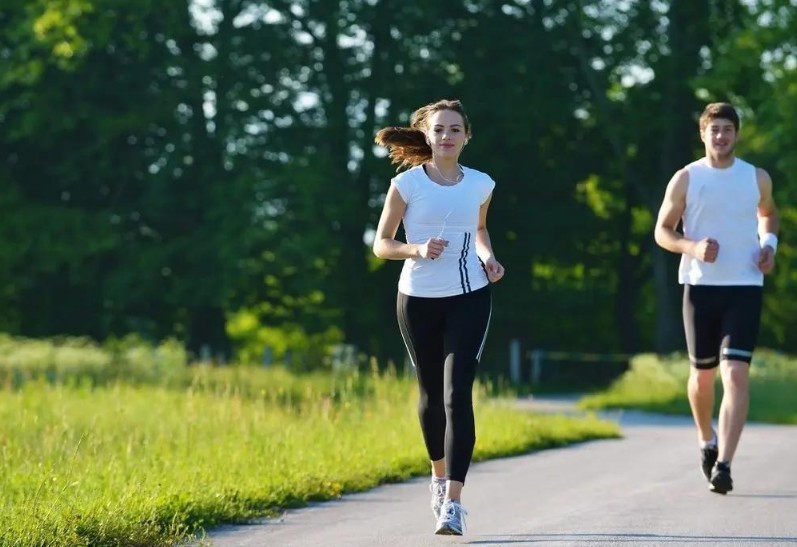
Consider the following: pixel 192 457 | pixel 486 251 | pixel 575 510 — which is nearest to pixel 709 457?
pixel 575 510

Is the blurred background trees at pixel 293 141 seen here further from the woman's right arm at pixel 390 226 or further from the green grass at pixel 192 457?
the woman's right arm at pixel 390 226

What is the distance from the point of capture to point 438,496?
8.66 meters

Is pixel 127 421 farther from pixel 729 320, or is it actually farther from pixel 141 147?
pixel 141 147

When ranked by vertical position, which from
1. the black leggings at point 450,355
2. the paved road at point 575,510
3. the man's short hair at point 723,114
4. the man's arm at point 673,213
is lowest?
the paved road at point 575,510

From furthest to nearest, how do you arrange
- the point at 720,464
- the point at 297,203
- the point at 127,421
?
the point at 297,203 < the point at 127,421 < the point at 720,464

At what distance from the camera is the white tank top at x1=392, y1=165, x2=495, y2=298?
27.8 feet

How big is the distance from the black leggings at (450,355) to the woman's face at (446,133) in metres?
0.68

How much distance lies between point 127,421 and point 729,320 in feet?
21.1

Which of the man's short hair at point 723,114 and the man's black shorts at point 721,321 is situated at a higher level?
the man's short hair at point 723,114

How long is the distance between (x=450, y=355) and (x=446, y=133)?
1.06 meters

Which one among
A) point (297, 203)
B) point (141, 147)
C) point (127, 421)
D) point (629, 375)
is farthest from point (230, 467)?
point (141, 147)

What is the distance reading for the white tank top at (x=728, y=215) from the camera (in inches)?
396

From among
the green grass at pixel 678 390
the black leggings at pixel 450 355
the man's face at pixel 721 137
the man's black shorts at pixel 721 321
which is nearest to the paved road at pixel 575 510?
the black leggings at pixel 450 355

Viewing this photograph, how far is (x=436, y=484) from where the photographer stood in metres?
8.73
